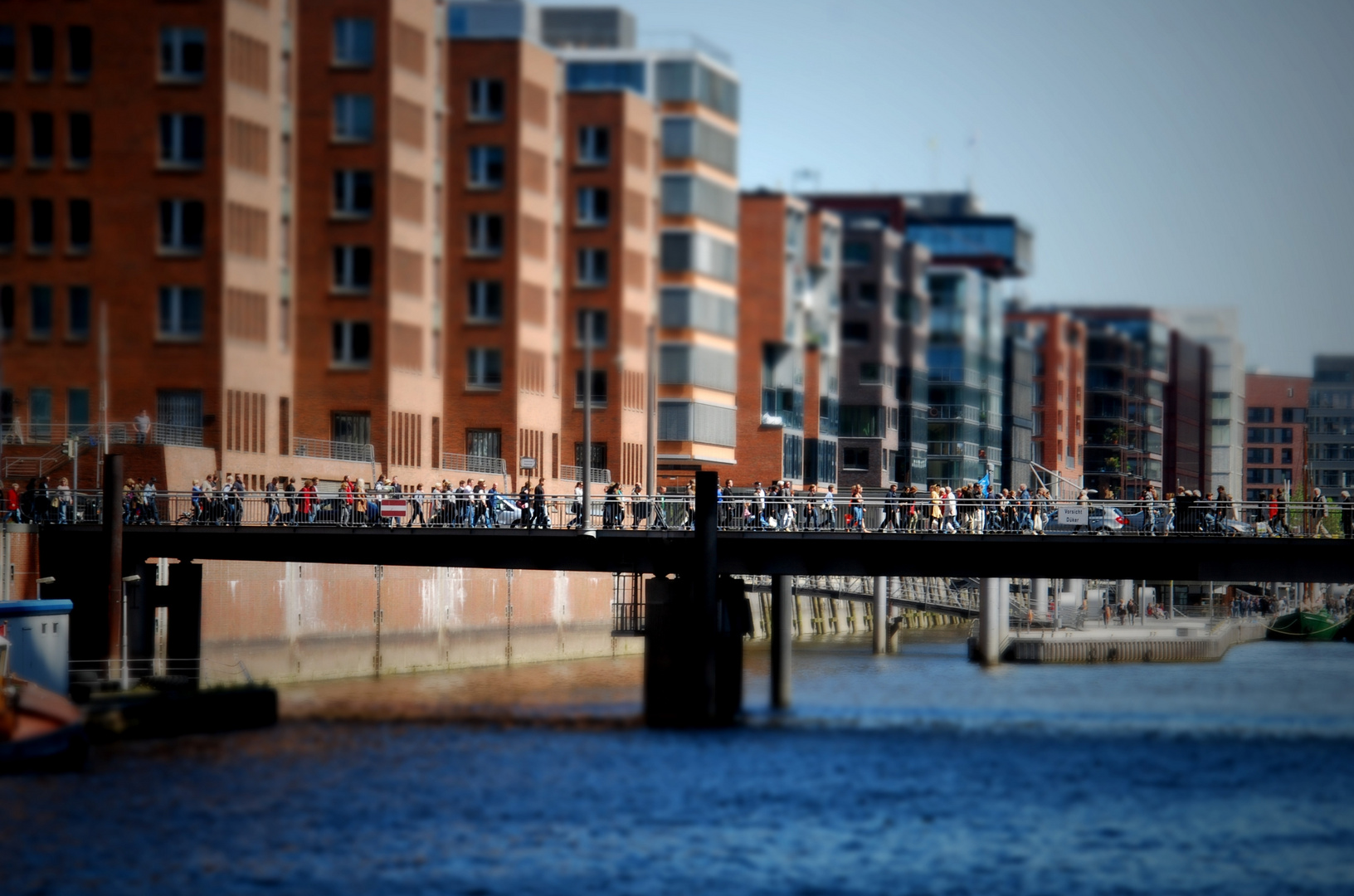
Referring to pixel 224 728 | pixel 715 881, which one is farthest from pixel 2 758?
pixel 715 881

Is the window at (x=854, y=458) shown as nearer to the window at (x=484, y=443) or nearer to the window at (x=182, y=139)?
the window at (x=484, y=443)

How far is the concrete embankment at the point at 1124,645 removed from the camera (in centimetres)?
13088

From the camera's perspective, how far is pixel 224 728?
7631 centimetres

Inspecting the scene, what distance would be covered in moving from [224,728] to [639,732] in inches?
530

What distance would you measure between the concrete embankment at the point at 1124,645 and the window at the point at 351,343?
38.8 m

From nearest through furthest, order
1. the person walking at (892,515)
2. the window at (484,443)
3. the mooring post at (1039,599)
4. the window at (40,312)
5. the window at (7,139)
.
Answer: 1. the person walking at (892,515)
2. the window at (40,312)
3. the window at (7,139)
4. the window at (484,443)
5. the mooring post at (1039,599)

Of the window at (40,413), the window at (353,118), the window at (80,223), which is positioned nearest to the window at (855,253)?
the window at (353,118)

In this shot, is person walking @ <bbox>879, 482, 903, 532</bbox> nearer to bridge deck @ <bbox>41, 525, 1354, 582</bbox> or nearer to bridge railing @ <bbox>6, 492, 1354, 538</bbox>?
bridge railing @ <bbox>6, 492, 1354, 538</bbox>

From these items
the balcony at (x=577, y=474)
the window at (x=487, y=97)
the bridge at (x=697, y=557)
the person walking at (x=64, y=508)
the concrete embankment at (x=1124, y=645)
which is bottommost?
the concrete embankment at (x=1124, y=645)

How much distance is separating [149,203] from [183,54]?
6741 millimetres

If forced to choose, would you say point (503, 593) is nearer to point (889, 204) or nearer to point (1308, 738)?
point (1308, 738)

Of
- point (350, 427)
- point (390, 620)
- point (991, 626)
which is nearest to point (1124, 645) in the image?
point (991, 626)

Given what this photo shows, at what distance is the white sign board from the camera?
264 feet

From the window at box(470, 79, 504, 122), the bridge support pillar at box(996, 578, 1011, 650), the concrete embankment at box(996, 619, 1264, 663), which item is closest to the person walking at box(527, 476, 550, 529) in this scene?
the window at box(470, 79, 504, 122)
